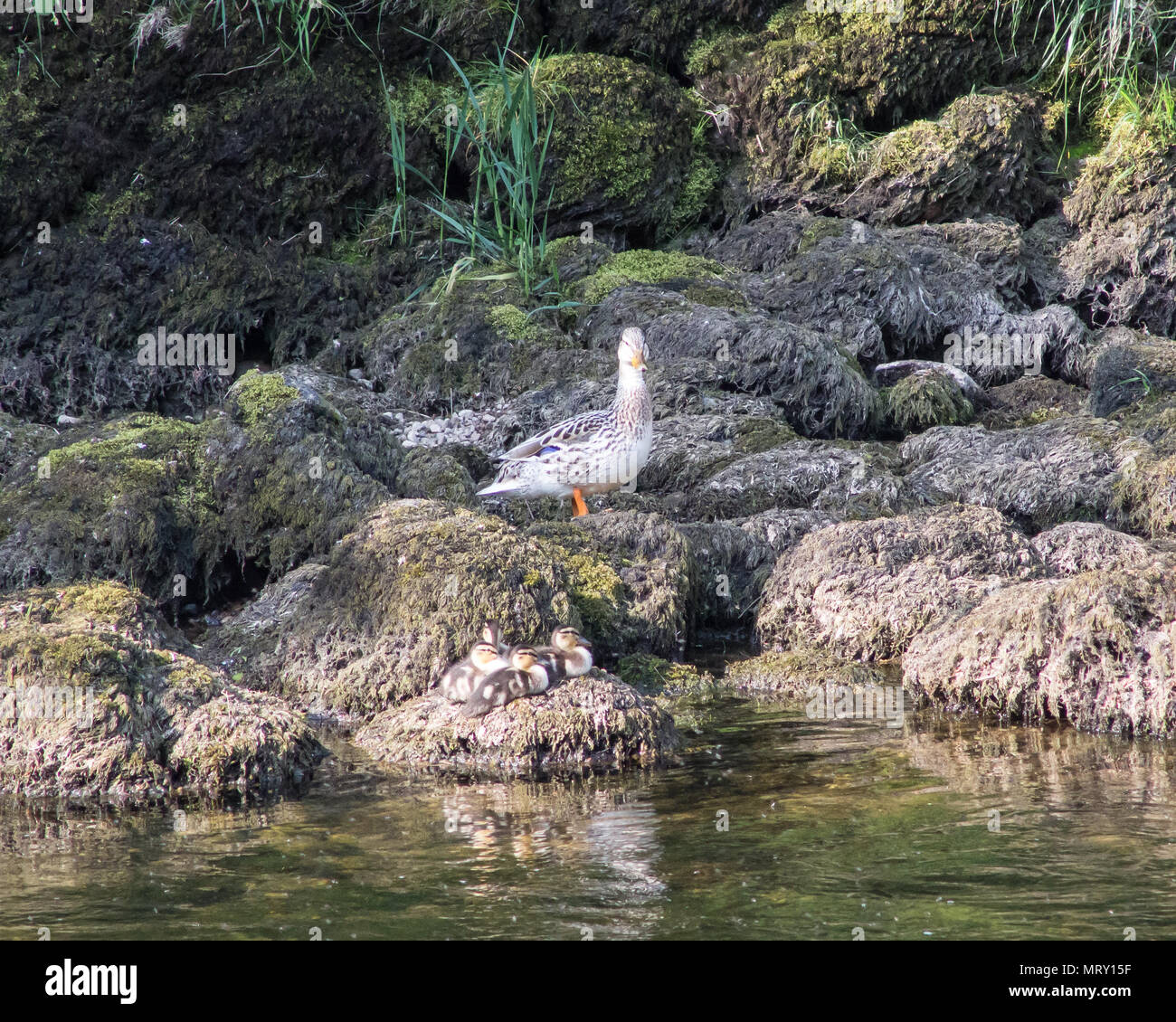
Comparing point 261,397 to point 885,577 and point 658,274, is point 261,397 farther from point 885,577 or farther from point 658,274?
point 658,274

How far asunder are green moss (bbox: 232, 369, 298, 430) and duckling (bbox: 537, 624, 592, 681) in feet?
10.5

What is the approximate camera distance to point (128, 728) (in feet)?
18.2

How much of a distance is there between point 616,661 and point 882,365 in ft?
18.0

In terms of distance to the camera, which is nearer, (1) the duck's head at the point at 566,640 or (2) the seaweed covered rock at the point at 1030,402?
(1) the duck's head at the point at 566,640

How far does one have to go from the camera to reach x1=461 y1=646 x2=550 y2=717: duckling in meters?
5.83

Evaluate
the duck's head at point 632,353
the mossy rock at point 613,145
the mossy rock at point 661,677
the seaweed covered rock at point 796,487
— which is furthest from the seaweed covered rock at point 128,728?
the mossy rock at point 613,145

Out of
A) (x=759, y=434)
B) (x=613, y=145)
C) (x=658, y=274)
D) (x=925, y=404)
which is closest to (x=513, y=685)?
(x=759, y=434)

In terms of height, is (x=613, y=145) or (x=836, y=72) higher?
(x=836, y=72)

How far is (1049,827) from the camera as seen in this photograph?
485cm

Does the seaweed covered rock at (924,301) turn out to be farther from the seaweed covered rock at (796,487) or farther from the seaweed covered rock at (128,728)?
the seaweed covered rock at (128,728)

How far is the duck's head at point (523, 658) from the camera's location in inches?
228

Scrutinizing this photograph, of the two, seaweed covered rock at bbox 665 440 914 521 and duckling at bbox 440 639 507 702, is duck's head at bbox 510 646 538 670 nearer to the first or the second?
duckling at bbox 440 639 507 702

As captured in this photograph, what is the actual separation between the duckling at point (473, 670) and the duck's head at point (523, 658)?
127mm

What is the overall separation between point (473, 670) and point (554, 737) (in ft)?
1.85
